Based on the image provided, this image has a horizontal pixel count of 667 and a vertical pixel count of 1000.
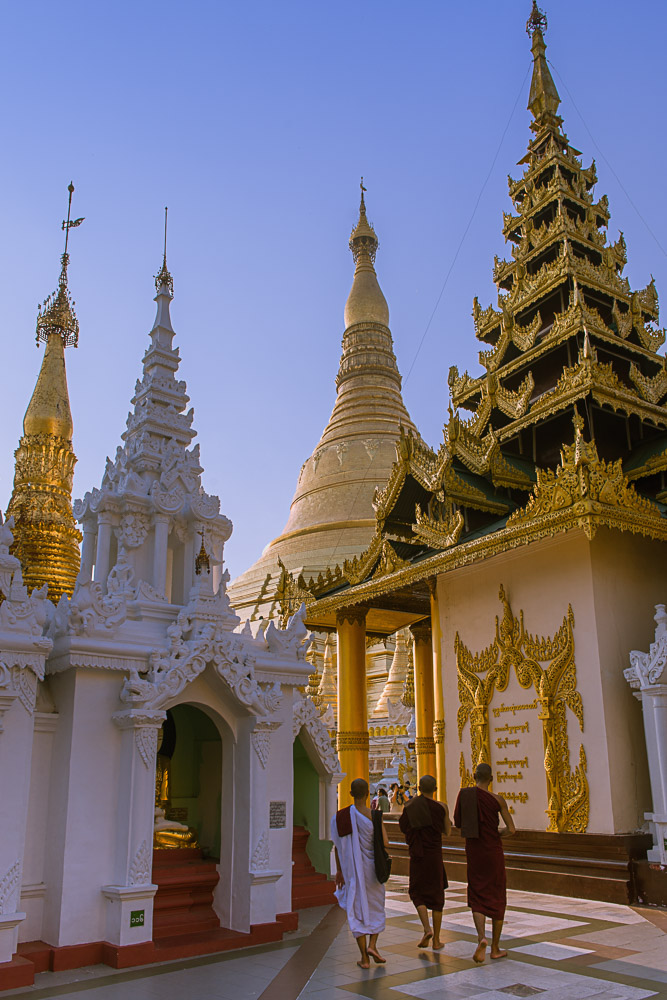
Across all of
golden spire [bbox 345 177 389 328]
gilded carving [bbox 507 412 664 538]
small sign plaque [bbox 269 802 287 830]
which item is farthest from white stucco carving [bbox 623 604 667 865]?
golden spire [bbox 345 177 389 328]

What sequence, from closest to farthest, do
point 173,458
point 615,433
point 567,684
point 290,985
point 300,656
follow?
point 290,985, point 300,656, point 173,458, point 567,684, point 615,433

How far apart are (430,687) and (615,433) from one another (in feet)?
19.7

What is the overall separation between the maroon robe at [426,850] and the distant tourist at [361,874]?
346 millimetres

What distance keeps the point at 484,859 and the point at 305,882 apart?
331cm

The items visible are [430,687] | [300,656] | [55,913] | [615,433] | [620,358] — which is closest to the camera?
[55,913]

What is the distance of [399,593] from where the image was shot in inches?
547

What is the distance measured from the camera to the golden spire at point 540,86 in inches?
667

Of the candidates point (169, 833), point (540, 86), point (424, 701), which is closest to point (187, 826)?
point (169, 833)

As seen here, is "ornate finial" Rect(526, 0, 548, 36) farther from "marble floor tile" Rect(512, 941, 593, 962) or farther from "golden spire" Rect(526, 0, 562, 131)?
"marble floor tile" Rect(512, 941, 593, 962)

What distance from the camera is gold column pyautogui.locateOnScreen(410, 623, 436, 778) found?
49.4 feet

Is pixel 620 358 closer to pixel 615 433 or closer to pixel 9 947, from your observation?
pixel 615 433

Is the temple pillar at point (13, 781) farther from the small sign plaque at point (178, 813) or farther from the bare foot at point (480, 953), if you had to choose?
the bare foot at point (480, 953)

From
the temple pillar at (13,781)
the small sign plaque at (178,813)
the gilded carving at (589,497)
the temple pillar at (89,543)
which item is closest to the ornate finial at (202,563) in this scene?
the temple pillar at (89,543)

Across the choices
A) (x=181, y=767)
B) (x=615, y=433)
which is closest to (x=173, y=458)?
(x=181, y=767)
